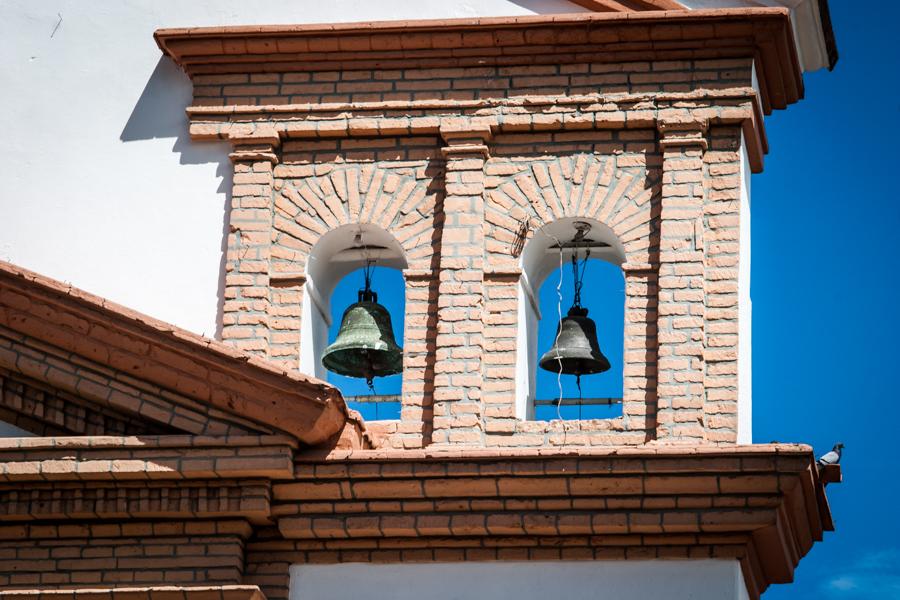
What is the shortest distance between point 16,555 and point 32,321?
143 centimetres

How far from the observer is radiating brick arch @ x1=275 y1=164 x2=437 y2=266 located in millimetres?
17688

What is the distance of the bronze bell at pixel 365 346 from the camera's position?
17641 mm

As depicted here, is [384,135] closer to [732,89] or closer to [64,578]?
[732,89]

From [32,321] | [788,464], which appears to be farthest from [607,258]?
[32,321]

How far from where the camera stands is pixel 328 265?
18.2 m

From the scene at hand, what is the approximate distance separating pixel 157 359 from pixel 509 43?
331cm

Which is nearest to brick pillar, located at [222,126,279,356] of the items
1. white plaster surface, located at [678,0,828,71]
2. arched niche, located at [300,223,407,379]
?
arched niche, located at [300,223,407,379]

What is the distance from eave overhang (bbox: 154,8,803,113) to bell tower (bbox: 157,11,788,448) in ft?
0.05

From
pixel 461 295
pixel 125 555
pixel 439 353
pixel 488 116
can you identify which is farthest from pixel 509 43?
pixel 125 555

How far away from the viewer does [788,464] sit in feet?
52.3

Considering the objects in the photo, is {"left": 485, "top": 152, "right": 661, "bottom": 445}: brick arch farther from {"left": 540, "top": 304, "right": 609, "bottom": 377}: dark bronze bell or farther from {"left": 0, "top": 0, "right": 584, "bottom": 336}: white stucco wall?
{"left": 0, "top": 0, "right": 584, "bottom": 336}: white stucco wall

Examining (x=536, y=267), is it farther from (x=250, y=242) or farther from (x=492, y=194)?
(x=250, y=242)

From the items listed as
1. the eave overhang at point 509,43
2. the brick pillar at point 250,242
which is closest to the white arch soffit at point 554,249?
the eave overhang at point 509,43

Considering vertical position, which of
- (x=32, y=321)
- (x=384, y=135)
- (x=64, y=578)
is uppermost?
(x=384, y=135)
